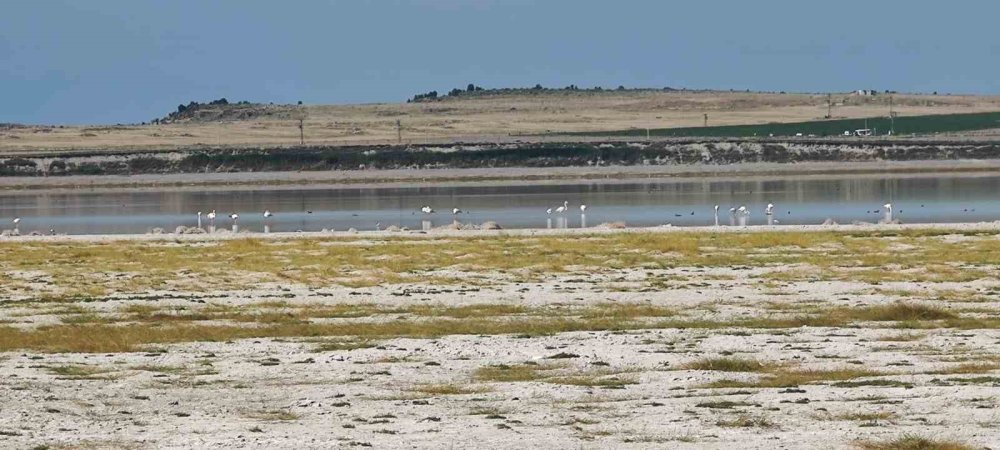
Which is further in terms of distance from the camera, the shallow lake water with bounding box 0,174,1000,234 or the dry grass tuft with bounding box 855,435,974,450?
the shallow lake water with bounding box 0,174,1000,234

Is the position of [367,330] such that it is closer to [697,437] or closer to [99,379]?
[99,379]

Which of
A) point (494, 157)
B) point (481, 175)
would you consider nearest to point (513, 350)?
point (481, 175)

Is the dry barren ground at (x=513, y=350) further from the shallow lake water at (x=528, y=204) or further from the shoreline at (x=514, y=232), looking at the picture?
the shallow lake water at (x=528, y=204)

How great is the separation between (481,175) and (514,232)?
228 feet

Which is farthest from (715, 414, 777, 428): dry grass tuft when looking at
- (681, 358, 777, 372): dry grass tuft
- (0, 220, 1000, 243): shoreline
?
(0, 220, 1000, 243): shoreline

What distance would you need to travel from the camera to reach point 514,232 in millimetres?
52312

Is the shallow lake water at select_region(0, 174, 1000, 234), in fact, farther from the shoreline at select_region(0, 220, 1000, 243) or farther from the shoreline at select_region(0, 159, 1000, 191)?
the shoreline at select_region(0, 159, 1000, 191)

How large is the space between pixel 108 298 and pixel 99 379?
12.5 metres

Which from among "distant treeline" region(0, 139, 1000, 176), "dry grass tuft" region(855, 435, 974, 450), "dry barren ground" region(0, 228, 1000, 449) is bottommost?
"dry barren ground" region(0, 228, 1000, 449)

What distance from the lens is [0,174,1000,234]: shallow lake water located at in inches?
2413

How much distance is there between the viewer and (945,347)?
826 inches

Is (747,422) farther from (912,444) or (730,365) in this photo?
(730,365)

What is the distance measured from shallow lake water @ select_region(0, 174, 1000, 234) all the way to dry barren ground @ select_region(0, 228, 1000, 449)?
19.4 m

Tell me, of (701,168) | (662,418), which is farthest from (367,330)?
(701,168)
